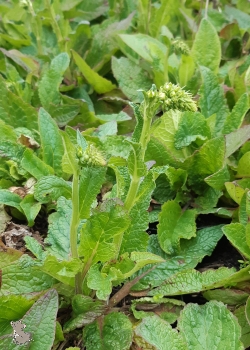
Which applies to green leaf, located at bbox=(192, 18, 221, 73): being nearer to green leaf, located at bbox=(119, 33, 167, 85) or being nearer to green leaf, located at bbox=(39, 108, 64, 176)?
green leaf, located at bbox=(119, 33, 167, 85)

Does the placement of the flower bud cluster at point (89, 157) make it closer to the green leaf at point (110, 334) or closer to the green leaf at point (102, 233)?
the green leaf at point (102, 233)

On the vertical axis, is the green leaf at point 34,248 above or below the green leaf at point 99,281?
above

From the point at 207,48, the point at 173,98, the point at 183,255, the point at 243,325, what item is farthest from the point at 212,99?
the point at 243,325

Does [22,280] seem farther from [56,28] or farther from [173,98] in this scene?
[56,28]


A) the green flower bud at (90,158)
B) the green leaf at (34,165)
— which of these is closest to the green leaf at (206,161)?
the green leaf at (34,165)

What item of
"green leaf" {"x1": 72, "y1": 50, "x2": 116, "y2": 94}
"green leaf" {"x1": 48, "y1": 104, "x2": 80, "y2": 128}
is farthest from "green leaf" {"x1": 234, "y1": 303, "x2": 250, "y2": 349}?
"green leaf" {"x1": 72, "y1": 50, "x2": 116, "y2": 94}

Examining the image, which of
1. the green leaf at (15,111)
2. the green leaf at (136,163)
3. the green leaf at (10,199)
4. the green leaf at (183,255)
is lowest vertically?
the green leaf at (183,255)

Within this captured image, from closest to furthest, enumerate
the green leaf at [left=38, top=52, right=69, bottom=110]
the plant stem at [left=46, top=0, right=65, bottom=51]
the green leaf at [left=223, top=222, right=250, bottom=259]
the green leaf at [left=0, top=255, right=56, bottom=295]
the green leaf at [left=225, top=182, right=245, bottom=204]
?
the green leaf at [left=0, top=255, right=56, bottom=295], the green leaf at [left=223, top=222, right=250, bottom=259], the green leaf at [left=225, top=182, right=245, bottom=204], the green leaf at [left=38, top=52, right=69, bottom=110], the plant stem at [left=46, top=0, right=65, bottom=51]
